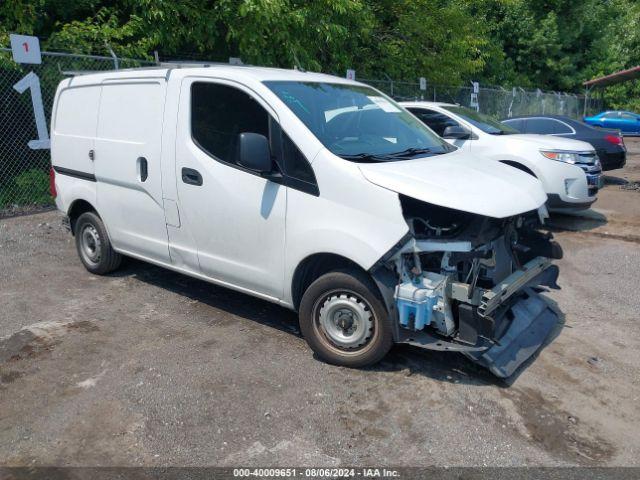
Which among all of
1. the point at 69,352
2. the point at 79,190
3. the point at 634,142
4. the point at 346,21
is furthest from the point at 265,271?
the point at 634,142

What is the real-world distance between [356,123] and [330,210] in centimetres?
99

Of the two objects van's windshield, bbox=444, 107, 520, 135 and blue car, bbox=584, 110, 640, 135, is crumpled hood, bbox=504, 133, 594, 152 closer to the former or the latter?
van's windshield, bbox=444, 107, 520, 135

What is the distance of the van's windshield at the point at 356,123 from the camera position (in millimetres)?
4250

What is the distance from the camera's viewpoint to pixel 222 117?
180 inches

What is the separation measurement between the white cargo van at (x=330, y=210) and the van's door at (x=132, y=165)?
0.06 feet

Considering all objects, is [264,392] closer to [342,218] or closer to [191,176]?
[342,218]

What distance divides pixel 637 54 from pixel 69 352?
39.1 meters

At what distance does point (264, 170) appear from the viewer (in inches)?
165

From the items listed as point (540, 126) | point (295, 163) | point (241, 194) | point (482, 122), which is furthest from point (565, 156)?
point (241, 194)

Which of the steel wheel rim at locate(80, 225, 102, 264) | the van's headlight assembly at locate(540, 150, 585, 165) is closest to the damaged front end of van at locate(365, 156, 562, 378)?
the steel wheel rim at locate(80, 225, 102, 264)

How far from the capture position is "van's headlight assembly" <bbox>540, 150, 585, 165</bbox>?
840 centimetres

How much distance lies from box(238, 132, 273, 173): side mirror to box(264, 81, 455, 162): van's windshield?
14.6 inches

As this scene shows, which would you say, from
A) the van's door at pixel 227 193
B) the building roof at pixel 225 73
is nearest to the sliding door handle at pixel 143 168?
the van's door at pixel 227 193

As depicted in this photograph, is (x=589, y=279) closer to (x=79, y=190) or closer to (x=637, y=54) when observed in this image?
(x=79, y=190)
